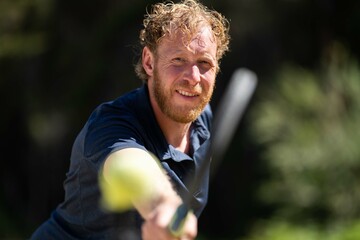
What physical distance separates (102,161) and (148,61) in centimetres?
60

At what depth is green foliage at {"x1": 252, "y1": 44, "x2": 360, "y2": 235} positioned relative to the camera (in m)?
6.66

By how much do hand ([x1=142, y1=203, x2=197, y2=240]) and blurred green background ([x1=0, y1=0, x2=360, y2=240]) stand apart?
4.52 m

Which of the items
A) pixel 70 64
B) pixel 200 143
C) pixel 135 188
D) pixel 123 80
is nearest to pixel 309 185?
pixel 123 80

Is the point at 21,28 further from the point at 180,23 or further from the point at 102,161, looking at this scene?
the point at 102,161

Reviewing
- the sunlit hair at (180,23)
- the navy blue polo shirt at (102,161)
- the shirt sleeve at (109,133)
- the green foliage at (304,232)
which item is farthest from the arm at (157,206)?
the green foliage at (304,232)

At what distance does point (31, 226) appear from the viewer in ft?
28.3

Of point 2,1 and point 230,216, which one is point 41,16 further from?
point 230,216

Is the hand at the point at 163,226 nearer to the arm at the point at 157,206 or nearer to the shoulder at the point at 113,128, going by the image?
the arm at the point at 157,206

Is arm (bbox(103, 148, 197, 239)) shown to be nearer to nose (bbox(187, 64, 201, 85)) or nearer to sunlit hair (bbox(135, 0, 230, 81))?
nose (bbox(187, 64, 201, 85))

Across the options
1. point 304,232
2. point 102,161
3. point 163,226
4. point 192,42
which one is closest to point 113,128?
point 102,161

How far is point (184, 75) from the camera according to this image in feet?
8.87

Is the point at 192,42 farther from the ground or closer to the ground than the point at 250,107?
farther from the ground

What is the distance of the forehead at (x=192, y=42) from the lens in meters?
2.72

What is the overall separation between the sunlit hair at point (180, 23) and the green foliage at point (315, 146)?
3.79 meters
